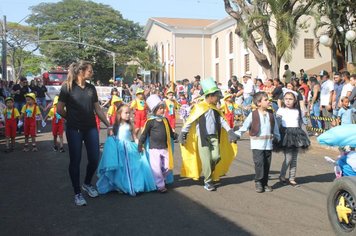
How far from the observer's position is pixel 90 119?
629 cm

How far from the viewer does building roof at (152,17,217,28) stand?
166ft

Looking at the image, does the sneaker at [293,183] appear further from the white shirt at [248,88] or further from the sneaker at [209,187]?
the white shirt at [248,88]

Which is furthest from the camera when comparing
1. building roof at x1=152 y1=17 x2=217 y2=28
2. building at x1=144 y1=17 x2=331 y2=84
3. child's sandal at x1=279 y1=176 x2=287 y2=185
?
building roof at x1=152 y1=17 x2=217 y2=28

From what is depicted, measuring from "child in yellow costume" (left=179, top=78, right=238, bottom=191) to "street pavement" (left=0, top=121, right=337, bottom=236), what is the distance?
27cm

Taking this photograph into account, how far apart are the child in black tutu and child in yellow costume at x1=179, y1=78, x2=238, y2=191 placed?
0.86 metres

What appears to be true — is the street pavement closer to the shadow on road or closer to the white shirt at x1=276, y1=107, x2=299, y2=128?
the shadow on road

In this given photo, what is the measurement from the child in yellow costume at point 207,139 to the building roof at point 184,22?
42.8m

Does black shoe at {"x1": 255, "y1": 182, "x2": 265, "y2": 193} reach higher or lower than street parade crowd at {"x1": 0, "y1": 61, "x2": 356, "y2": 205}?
lower

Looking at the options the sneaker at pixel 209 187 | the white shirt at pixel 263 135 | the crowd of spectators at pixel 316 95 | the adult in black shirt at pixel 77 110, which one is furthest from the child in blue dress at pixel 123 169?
the crowd of spectators at pixel 316 95

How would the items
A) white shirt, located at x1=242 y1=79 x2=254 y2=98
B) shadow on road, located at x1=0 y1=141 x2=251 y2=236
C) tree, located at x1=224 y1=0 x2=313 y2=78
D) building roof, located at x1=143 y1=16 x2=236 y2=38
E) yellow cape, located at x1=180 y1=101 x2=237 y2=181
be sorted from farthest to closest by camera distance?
building roof, located at x1=143 y1=16 x2=236 y2=38, white shirt, located at x1=242 y1=79 x2=254 y2=98, tree, located at x1=224 y1=0 x2=313 y2=78, yellow cape, located at x1=180 y1=101 x2=237 y2=181, shadow on road, located at x1=0 y1=141 x2=251 y2=236

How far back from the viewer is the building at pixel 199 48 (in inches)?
1615

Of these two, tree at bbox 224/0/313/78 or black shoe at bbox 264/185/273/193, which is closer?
black shoe at bbox 264/185/273/193

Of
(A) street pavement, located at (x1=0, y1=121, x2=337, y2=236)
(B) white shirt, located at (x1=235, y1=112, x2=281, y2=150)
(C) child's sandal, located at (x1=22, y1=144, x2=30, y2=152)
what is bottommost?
(A) street pavement, located at (x1=0, y1=121, x2=337, y2=236)

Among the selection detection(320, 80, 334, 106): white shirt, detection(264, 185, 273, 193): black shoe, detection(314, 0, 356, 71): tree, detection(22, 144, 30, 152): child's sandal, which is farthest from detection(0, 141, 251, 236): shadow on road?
detection(314, 0, 356, 71): tree
